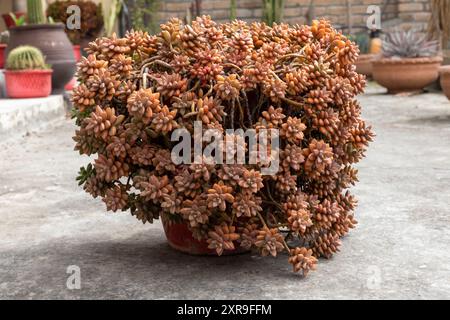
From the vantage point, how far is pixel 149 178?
225 centimetres

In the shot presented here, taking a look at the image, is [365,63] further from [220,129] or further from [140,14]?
[220,129]

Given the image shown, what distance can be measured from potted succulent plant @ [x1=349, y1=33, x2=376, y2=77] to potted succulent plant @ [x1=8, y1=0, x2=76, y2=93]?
4.61 metres

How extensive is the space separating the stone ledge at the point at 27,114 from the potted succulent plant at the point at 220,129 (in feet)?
11.1

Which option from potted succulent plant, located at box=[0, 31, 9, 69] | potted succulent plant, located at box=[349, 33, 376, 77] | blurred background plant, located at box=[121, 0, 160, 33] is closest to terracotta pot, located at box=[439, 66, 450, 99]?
potted succulent plant, located at box=[349, 33, 376, 77]

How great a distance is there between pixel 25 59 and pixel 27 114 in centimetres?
99

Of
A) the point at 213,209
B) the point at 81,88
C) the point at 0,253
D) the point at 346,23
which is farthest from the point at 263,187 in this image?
the point at 346,23

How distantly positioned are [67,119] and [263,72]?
5114 millimetres

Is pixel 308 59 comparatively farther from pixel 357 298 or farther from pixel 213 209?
pixel 357 298

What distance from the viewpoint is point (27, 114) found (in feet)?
20.0

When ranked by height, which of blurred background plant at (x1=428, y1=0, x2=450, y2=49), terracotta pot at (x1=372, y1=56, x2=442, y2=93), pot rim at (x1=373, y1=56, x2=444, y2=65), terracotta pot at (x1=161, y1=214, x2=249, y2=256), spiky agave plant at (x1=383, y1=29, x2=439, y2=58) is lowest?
terracotta pot at (x1=161, y1=214, x2=249, y2=256)

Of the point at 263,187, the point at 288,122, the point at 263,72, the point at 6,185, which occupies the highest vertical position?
the point at 263,72

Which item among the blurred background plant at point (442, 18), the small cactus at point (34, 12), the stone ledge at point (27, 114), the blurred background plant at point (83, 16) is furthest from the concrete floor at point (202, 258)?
the blurred background plant at point (83, 16)

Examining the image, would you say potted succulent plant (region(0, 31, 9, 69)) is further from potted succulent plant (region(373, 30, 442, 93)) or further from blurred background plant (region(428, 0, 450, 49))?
blurred background plant (region(428, 0, 450, 49))

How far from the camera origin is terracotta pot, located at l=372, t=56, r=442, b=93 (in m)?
8.66
